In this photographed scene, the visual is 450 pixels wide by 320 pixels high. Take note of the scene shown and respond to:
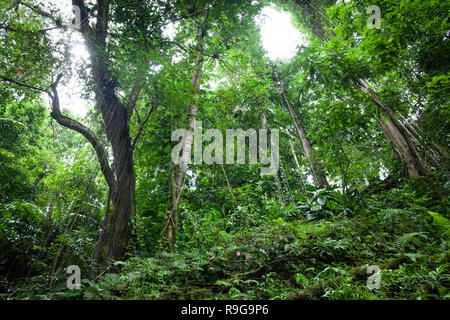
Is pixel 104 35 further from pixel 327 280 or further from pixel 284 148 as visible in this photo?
pixel 284 148

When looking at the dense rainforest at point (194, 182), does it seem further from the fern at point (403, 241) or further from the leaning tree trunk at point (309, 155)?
the leaning tree trunk at point (309, 155)

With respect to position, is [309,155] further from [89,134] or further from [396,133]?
[89,134]

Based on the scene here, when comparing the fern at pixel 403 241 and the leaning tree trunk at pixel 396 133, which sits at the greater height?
the leaning tree trunk at pixel 396 133

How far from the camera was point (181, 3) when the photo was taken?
9.52ft

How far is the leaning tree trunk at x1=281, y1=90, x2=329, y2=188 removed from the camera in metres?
5.72

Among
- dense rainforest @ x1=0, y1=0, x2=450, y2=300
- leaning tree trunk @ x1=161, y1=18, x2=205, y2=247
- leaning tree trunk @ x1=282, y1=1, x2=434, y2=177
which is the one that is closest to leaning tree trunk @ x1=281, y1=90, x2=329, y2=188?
dense rainforest @ x1=0, y1=0, x2=450, y2=300

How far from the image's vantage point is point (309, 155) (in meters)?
6.19

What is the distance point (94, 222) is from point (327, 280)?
14.0 feet

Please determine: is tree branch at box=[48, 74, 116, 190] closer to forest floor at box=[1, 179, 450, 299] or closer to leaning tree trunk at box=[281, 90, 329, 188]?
forest floor at box=[1, 179, 450, 299]

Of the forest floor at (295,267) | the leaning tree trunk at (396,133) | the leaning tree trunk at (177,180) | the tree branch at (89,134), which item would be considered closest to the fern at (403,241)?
the forest floor at (295,267)

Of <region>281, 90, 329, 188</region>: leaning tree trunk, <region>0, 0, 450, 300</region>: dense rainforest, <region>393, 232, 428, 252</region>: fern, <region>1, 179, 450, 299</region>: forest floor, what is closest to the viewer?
<region>1, 179, 450, 299</region>: forest floor

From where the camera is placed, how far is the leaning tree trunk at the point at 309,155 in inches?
225

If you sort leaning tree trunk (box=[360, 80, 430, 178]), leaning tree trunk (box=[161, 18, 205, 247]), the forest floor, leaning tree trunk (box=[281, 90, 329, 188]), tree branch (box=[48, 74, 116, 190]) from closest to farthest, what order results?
the forest floor, leaning tree trunk (box=[161, 18, 205, 247]), tree branch (box=[48, 74, 116, 190]), leaning tree trunk (box=[360, 80, 430, 178]), leaning tree trunk (box=[281, 90, 329, 188])
